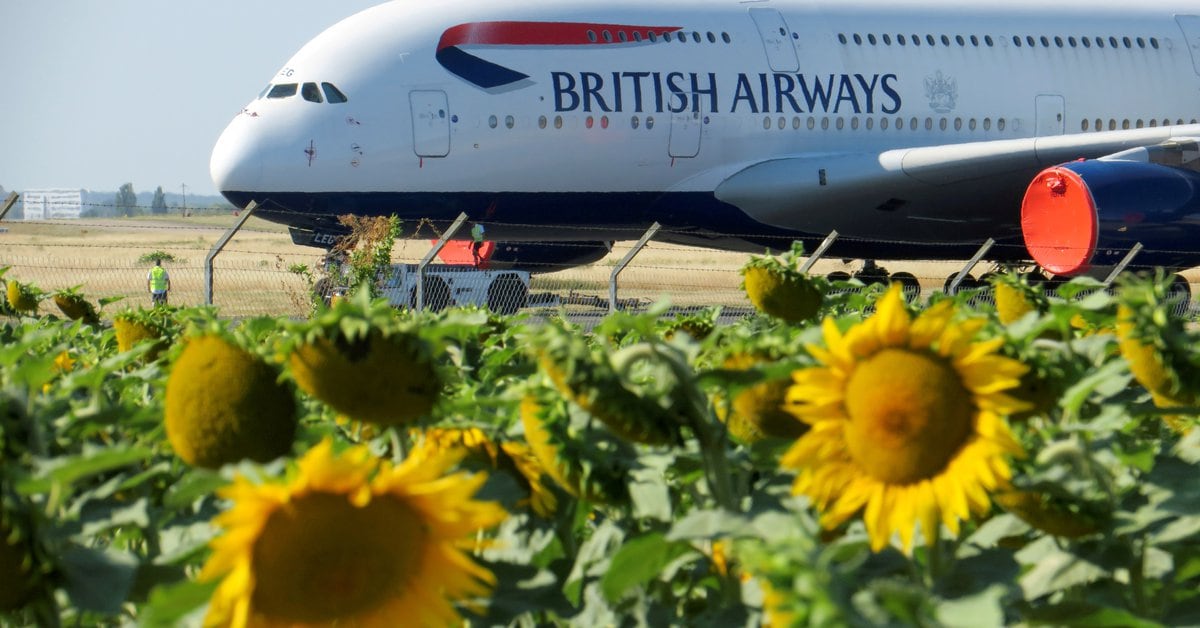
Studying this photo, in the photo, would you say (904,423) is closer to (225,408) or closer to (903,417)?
(903,417)

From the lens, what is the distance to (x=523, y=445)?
6.23 feet

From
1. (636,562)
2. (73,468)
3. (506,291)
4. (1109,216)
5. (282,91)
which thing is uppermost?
(282,91)

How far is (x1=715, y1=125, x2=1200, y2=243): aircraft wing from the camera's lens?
16172 millimetres

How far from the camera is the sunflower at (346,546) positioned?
1.21 meters

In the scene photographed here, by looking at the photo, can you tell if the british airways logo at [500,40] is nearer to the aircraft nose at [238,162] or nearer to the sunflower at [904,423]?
the aircraft nose at [238,162]

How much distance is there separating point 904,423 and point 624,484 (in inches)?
15.3

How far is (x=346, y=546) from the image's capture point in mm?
1289

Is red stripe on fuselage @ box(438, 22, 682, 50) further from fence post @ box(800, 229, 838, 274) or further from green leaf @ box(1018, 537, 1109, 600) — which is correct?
green leaf @ box(1018, 537, 1109, 600)

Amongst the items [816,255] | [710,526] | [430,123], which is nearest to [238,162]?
[430,123]

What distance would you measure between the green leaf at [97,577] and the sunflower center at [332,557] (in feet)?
0.71

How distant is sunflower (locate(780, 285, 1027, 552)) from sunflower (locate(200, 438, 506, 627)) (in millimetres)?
329

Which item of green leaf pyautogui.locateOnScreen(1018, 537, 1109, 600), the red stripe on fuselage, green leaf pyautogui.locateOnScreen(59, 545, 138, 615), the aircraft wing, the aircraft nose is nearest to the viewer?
green leaf pyautogui.locateOnScreen(59, 545, 138, 615)

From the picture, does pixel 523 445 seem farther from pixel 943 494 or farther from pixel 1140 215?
pixel 1140 215

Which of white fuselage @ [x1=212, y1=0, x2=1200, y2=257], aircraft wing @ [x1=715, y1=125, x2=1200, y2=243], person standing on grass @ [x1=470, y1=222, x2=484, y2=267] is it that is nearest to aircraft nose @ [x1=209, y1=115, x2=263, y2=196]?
white fuselage @ [x1=212, y1=0, x2=1200, y2=257]
